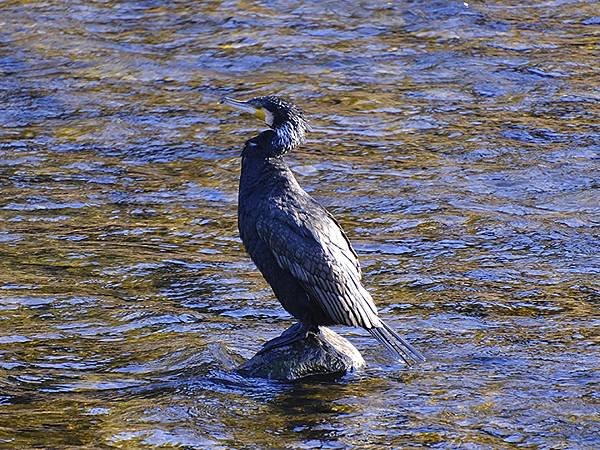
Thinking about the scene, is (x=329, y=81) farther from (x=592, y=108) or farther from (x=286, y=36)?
(x=592, y=108)

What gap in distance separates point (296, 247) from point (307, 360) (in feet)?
2.02

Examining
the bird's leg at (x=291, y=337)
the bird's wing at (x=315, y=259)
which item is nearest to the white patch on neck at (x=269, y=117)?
the bird's wing at (x=315, y=259)

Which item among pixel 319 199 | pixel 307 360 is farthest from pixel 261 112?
pixel 319 199

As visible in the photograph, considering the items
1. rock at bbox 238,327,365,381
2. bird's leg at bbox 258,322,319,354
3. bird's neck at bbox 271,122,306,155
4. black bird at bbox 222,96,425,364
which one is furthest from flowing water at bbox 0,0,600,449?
bird's neck at bbox 271,122,306,155

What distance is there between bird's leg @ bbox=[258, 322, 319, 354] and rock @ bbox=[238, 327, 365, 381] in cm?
2

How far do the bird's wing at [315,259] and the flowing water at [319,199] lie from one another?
0.39 metres

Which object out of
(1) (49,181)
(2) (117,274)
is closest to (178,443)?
(2) (117,274)

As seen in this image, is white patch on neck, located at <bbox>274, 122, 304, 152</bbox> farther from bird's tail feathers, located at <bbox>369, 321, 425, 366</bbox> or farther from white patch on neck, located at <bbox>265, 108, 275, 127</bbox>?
bird's tail feathers, located at <bbox>369, 321, 425, 366</bbox>

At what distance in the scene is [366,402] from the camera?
6.41 metres

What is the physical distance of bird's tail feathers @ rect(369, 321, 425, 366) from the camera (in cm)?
667

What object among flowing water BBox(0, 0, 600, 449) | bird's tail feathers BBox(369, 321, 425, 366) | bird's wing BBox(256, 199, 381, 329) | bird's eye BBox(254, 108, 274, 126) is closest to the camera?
flowing water BBox(0, 0, 600, 449)

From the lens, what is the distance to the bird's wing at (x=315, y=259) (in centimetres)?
655

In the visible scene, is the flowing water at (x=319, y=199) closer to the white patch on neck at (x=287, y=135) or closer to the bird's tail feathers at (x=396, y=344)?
the bird's tail feathers at (x=396, y=344)

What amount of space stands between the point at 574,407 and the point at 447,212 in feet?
10.6
